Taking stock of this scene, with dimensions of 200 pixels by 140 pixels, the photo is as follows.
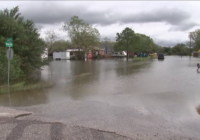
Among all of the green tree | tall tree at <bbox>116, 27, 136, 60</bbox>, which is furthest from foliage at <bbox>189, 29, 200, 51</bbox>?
the green tree

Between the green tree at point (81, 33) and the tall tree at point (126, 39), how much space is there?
31.2 ft

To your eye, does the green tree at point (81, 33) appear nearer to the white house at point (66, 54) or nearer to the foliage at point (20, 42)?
the white house at point (66, 54)

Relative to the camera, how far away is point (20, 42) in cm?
1479

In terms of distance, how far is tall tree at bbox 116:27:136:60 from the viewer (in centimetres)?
6000

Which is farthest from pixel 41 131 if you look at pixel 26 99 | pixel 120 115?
pixel 26 99

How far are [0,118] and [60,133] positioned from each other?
2257 mm

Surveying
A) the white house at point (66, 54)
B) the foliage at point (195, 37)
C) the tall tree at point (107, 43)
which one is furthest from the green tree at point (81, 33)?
the foliage at point (195, 37)

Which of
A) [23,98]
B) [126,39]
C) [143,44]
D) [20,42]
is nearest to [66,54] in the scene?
[126,39]

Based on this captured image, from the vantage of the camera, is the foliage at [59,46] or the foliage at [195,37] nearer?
the foliage at [59,46]

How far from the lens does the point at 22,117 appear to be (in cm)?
613

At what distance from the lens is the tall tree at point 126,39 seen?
197 feet

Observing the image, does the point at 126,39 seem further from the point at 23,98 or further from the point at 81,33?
the point at 23,98

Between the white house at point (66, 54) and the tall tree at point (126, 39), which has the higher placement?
the tall tree at point (126, 39)

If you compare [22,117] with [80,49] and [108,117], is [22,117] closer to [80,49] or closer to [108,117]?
[108,117]
